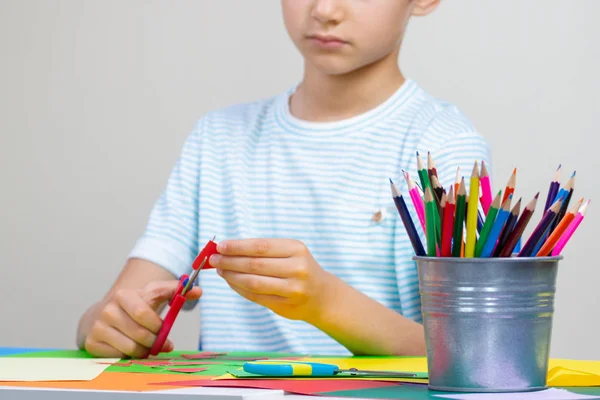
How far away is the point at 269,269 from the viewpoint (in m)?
0.68

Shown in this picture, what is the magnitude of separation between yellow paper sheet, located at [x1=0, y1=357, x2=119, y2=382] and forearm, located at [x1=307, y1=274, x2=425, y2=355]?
195 millimetres

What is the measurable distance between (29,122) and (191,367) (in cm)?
Answer: 116

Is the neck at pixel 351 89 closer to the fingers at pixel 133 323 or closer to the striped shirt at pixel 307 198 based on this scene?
the striped shirt at pixel 307 198

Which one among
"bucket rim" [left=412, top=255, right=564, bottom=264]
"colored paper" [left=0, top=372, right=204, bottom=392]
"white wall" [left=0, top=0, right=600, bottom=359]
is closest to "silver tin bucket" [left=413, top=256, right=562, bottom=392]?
"bucket rim" [left=412, top=255, right=564, bottom=264]

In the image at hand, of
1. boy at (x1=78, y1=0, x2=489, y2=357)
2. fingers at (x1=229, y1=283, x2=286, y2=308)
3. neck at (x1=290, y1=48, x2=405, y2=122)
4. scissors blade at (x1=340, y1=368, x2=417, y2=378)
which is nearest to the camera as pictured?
scissors blade at (x1=340, y1=368, x2=417, y2=378)

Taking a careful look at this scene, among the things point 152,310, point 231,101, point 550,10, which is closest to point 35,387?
point 152,310

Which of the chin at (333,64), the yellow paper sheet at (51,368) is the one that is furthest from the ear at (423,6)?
the yellow paper sheet at (51,368)

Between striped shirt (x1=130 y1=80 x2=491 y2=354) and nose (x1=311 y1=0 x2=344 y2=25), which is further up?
nose (x1=311 y1=0 x2=344 y2=25)

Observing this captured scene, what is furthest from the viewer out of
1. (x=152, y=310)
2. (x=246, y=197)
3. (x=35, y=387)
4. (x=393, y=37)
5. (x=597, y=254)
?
(x=597, y=254)

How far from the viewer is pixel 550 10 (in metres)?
1.51

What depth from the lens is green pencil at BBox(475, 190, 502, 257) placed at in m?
0.50

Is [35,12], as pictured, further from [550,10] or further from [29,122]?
[550,10]

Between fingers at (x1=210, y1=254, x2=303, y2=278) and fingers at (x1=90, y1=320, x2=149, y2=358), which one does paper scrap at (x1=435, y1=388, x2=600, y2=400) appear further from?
fingers at (x1=90, y1=320, x2=149, y2=358)

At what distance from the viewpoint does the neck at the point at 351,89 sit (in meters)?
1.05
